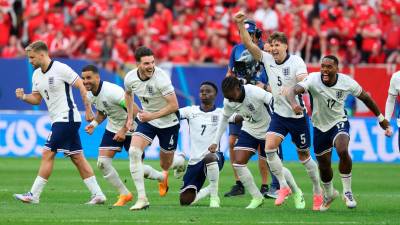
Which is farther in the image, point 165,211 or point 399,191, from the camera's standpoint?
point 399,191

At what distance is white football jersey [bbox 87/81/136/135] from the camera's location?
16.7 metres

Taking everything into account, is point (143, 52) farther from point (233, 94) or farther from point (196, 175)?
point (196, 175)

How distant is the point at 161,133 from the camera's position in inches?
657

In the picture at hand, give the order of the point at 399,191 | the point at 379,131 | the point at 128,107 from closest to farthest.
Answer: the point at 128,107, the point at 399,191, the point at 379,131

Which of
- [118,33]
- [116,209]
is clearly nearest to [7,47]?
[118,33]

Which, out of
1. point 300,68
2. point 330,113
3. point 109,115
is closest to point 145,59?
point 109,115

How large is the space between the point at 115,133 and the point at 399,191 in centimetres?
545

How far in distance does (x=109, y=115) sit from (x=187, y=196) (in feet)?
5.72

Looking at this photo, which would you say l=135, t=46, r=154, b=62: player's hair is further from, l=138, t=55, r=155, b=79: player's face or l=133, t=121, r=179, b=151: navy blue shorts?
l=133, t=121, r=179, b=151: navy blue shorts

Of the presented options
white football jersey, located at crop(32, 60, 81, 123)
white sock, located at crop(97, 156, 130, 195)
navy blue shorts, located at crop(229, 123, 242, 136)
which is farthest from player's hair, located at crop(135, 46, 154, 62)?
navy blue shorts, located at crop(229, 123, 242, 136)

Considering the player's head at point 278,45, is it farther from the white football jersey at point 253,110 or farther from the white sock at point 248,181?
the white sock at point 248,181

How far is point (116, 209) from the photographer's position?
15141 millimetres

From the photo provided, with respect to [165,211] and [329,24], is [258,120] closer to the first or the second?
[165,211]

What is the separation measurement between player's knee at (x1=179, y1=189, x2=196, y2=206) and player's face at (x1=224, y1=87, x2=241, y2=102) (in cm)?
163
